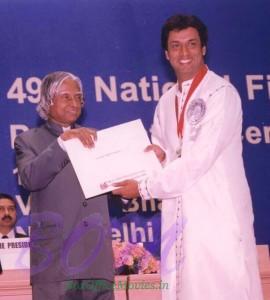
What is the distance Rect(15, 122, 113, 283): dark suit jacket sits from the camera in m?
3.57

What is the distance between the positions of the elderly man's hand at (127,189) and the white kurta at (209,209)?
103 mm

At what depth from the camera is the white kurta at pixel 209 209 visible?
11.1ft

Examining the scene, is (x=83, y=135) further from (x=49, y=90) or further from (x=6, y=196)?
(x=6, y=196)

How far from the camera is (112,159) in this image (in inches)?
147

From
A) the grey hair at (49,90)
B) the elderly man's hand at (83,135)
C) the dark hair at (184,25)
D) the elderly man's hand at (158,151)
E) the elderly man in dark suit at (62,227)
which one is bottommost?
the elderly man in dark suit at (62,227)

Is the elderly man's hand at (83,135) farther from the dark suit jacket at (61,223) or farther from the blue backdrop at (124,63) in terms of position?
the blue backdrop at (124,63)

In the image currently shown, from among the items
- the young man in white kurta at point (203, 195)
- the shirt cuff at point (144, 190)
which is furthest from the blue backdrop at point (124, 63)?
the young man in white kurta at point (203, 195)

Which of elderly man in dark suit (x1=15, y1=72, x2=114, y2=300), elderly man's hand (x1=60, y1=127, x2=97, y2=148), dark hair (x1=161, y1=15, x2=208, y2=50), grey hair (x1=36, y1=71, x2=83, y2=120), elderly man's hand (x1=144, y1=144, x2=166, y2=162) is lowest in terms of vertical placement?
elderly man in dark suit (x1=15, y1=72, x2=114, y2=300)

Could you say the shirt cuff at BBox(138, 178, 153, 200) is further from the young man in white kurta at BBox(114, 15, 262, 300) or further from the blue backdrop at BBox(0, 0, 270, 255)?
the blue backdrop at BBox(0, 0, 270, 255)

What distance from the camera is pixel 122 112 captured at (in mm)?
5387

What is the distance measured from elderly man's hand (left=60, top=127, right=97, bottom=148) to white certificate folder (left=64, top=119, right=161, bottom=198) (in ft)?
0.07

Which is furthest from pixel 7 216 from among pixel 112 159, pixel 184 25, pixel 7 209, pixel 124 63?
pixel 184 25

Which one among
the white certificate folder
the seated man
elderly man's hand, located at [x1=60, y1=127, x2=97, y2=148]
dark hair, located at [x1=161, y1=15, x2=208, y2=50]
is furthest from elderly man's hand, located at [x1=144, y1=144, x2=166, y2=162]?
the seated man

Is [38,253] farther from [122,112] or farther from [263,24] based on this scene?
[263,24]
